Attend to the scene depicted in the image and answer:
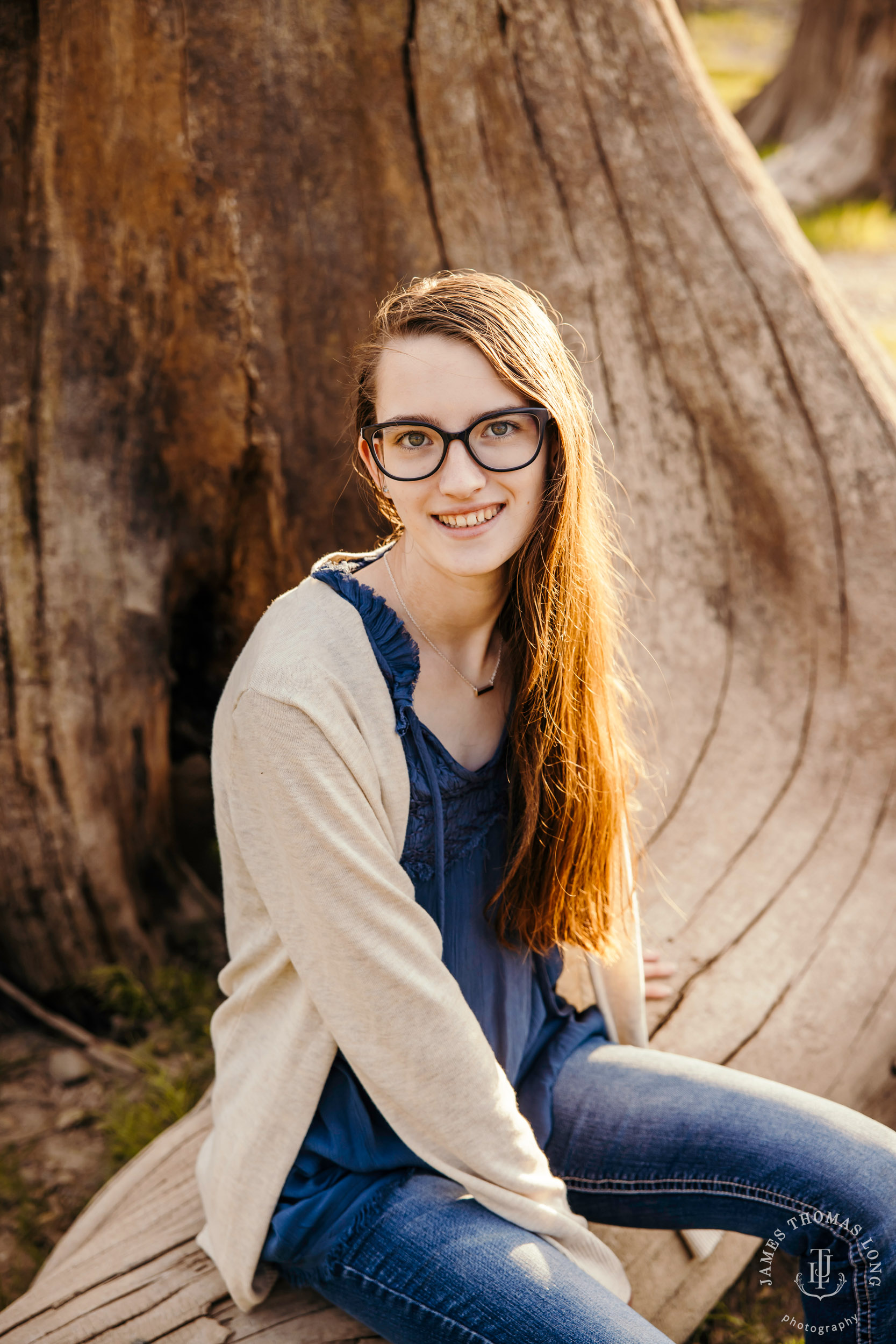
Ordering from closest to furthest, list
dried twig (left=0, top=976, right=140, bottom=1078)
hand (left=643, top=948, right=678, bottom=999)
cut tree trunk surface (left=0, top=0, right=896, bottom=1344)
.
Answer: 1. hand (left=643, top=948, right=678, bottom=999)
2. cut tree trunk surface (left=0, top=0, right=896, bottom=1344)
3. dried twig (left=0, top=976, right=140, bottom=1078)

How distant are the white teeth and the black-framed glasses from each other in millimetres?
62

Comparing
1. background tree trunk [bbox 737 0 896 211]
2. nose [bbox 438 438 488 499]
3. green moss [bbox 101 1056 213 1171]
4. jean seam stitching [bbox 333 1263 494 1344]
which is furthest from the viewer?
background tree trunk [bbox 737 0 896 211]

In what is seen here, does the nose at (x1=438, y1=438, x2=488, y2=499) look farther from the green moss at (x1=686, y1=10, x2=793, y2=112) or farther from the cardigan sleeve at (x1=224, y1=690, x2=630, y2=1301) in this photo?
the green moss at (x1=686, y1=10, x2=793, y2=112)

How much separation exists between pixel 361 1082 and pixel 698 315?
6.55ft

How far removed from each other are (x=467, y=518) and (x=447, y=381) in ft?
0.66

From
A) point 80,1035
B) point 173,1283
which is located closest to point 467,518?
point 173,1283

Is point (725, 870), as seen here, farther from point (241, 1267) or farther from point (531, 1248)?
point (241, 1267)

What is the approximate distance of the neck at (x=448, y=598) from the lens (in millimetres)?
1673

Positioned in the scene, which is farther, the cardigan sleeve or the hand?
the hand

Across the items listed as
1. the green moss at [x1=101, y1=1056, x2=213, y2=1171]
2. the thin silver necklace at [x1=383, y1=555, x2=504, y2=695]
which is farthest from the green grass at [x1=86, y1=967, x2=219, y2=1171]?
the thin silver necklace at [x1=383, y1=555, x2=504, y2=695]

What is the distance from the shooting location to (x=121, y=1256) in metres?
1.77

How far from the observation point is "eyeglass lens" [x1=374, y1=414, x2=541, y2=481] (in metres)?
1.53

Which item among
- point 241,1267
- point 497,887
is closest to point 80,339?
point 497,887

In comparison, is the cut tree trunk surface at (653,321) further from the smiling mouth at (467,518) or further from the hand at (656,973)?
the smiling mouth at (467,518)
